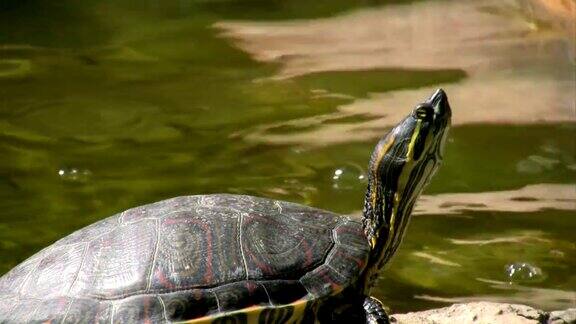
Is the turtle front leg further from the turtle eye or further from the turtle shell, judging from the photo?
the turtle eye

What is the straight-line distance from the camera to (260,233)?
8.34ft

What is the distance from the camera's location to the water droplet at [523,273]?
12.9ft

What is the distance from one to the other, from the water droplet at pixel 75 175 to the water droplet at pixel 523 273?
226 centimetres

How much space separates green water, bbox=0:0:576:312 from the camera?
4066mm

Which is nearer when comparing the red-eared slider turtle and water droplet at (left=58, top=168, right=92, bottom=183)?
the red-eared slider turtle

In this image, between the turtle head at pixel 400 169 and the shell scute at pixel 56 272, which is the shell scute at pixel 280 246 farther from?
the shell scute at pixel 56 272

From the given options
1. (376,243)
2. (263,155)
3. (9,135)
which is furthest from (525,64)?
(376,243)

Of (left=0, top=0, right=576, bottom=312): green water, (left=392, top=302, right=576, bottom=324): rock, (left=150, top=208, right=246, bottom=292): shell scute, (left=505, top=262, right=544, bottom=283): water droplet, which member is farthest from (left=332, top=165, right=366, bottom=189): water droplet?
(left=150, top=208, right=246, bottom=292): shell scute

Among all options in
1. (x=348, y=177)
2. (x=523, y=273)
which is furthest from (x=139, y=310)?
(x=348, y=177)

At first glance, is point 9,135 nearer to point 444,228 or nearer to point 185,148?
point 185,148

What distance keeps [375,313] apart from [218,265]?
0.45 metres

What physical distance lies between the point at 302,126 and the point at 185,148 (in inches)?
28.6

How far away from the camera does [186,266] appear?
244 cm

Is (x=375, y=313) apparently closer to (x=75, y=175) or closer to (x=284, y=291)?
(x=284, y=291)
